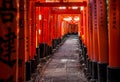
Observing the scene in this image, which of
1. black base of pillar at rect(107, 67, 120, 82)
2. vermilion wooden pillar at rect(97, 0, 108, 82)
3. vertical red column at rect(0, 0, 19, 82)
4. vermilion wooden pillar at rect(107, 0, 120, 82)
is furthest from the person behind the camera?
vermilion wooden pillar at rect(97, 0, 108, 82)

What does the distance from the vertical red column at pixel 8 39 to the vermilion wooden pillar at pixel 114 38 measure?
219 inches

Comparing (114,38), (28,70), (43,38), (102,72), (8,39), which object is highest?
(8,39)

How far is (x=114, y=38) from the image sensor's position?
9.17 meters

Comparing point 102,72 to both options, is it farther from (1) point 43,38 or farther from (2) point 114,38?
(1) point 43,38

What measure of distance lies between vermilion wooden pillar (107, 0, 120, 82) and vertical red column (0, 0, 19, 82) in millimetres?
5565

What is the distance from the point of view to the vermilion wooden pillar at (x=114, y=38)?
8.91 m

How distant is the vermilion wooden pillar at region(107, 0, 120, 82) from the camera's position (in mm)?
8914

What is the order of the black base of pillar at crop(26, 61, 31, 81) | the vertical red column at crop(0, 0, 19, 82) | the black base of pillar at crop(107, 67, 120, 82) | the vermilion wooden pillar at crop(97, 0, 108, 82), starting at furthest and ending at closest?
→ 1. the black base of pillar at crop(26, 61, 31, 81)
2. the vermilion wooden pillar at crop(97, 0, 108, 82)
3. the black base of pillar at crop(107, 67, 120, 82)
4. the vertical red column at crop(0, 0, 19, 82)

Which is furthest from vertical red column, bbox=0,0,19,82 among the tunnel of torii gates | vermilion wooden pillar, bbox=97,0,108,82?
vermilion wooden pillar, bbox=97,0,108,82

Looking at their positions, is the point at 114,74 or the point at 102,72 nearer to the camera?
the point at 114,74

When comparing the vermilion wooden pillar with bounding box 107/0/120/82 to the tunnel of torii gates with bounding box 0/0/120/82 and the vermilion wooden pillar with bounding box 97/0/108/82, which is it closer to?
the tunnel of torii gates with bounding box 0/0/120/82

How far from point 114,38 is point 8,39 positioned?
19.3 feet

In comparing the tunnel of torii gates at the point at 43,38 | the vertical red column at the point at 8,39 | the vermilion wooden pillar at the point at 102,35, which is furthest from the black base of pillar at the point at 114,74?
the vertical red column at the point at 8,39

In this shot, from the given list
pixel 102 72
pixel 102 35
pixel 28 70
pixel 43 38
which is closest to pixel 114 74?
pixel 102 72
